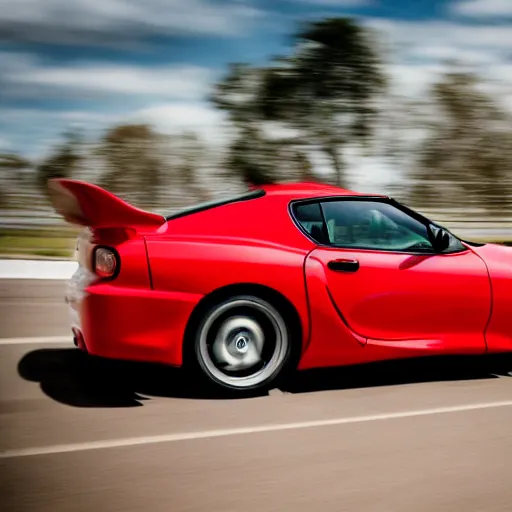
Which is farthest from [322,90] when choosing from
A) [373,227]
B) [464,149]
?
[373,227]

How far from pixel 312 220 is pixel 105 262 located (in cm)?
138

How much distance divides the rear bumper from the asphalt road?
348mm

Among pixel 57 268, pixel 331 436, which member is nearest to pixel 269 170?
pixel 57 268

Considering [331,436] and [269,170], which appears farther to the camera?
[269,170]

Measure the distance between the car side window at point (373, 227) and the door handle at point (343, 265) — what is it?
0.20 meters

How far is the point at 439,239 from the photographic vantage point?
5434 millimetres

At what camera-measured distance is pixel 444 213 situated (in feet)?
63.2

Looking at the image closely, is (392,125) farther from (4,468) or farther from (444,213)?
(4,468)

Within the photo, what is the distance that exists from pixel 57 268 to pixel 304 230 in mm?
8396

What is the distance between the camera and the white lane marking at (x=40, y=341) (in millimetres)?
6934

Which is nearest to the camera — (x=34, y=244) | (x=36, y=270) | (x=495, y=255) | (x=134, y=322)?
(x=134, y=322)

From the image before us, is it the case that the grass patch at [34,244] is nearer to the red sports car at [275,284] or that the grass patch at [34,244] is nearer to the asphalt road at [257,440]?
the asphalt road at [257,440]

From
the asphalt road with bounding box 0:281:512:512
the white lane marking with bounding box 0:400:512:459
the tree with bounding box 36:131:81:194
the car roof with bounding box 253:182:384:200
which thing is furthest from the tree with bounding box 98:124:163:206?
the white lane marking with bounding box 0:400:512:459

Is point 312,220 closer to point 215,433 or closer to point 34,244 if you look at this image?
point 215,433
